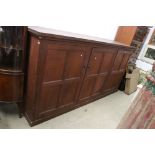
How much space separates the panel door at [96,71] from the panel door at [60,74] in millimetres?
180

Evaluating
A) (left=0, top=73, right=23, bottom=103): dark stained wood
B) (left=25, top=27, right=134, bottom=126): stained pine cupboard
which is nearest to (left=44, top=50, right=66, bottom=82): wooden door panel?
(left=25, top=27, right=134, bottom=126): stained pine cupboard

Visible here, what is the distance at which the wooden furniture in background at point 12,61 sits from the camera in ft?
5.56

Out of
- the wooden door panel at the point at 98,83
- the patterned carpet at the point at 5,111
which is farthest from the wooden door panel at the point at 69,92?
the patterned carpet at the point at 5,111

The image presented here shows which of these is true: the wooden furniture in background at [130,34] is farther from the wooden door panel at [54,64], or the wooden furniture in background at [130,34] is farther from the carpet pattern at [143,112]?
the carpet pattern at [143,112]

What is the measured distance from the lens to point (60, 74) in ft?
6.45

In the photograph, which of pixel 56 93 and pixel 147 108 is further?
pixel 56 93

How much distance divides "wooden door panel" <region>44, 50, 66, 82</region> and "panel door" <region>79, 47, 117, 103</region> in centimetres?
61

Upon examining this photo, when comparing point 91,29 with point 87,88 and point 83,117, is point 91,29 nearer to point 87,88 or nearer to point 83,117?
point 87,88

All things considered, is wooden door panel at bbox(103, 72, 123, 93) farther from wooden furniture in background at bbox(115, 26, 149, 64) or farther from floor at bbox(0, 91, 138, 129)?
wooden furniture in background at bbox(115, 26, 149, 64)

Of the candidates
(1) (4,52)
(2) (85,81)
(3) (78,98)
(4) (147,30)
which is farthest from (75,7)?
(4) (147,30)

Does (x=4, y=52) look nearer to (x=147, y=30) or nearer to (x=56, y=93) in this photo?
(x=56, y=93)

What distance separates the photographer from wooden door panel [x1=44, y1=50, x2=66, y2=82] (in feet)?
5.66

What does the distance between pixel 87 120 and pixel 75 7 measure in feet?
7.01

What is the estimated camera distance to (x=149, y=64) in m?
4.14
